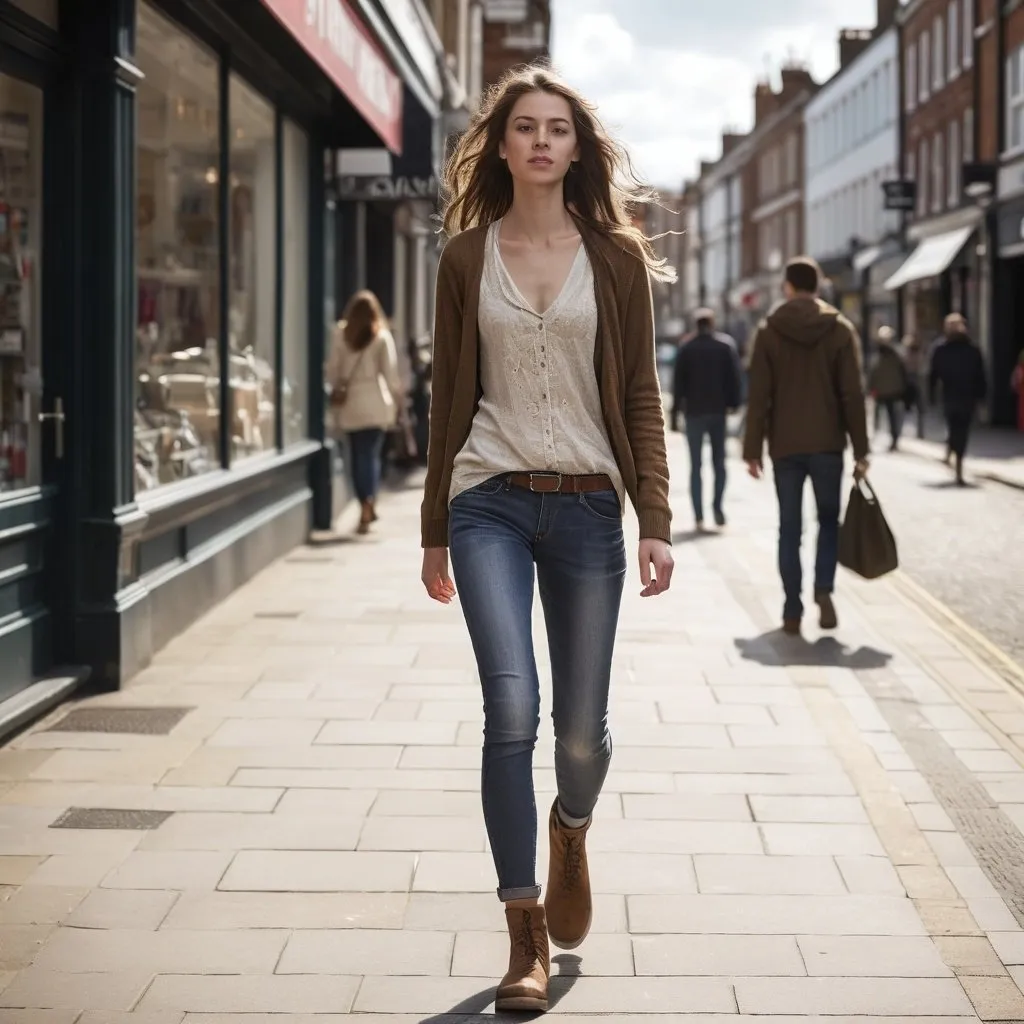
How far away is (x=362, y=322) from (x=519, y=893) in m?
10.2

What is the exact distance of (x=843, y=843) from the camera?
5.13m

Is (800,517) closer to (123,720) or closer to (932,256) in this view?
(123,720)

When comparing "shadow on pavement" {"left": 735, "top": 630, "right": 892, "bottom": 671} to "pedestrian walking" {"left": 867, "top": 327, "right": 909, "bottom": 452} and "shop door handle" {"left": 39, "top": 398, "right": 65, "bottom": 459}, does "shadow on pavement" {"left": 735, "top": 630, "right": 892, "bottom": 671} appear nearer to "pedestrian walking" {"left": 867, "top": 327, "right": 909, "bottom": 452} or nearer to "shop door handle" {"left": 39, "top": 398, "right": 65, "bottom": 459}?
"shop door handle" {"left": 39, "top": 398, "right": 65, "bottom": 459}

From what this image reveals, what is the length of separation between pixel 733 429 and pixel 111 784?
93.1ft

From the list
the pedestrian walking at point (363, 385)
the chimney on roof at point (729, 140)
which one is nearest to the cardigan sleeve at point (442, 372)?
the pedestrian walking at point (363, 385)

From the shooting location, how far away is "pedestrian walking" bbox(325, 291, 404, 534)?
45.2ft

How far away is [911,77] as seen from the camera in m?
45.2

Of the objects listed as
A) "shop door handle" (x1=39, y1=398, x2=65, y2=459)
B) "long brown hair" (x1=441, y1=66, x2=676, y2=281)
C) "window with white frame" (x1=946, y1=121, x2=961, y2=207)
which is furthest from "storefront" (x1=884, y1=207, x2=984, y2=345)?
"long brown hair" (x1=441, y1=66, x2=676, y2=281)

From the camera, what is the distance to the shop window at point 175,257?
Answer: 28.5ft

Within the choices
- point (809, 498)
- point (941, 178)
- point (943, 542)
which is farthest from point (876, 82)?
point (943, 542)

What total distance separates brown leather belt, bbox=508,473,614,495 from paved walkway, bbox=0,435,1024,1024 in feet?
3.48

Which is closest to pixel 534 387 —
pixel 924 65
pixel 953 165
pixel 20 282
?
pixel 20 282

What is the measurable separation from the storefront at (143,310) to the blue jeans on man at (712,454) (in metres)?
3.27

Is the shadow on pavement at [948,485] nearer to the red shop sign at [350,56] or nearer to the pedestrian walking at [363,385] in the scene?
the red shop sign at [350,56]
